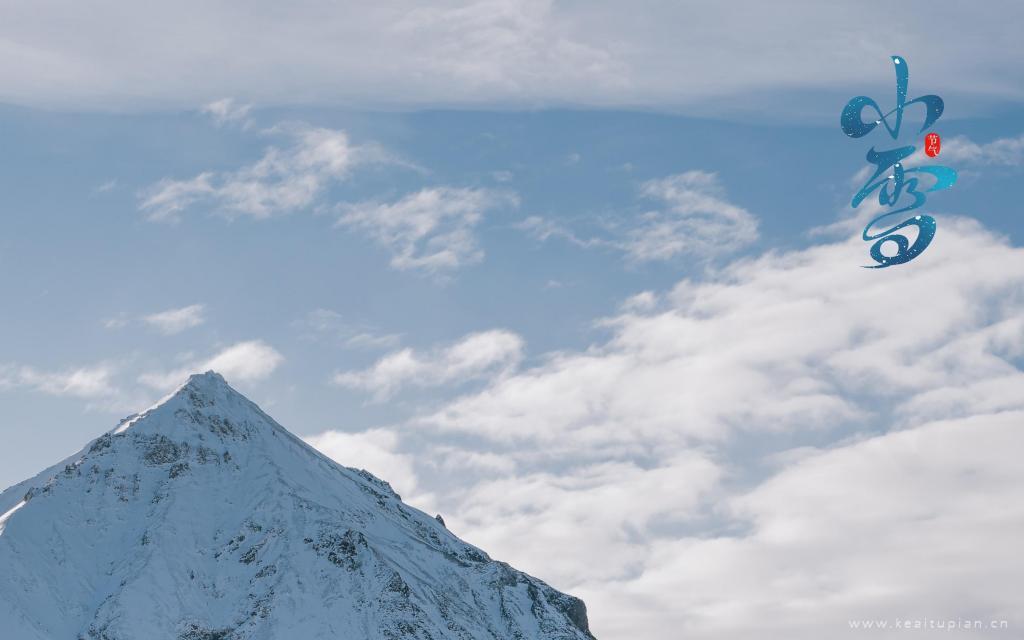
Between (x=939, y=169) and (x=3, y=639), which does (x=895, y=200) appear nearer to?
(x=939, y=169)

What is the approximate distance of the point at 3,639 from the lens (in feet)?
656

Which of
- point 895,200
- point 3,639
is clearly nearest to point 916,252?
point 895,200

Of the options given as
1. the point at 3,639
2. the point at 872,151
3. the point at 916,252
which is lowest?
the point at 3,639

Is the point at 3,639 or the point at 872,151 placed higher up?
the point at 872,151

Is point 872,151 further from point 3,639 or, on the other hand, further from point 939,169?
point 3,639

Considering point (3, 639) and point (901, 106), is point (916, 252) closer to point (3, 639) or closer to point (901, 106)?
point (901, 106)

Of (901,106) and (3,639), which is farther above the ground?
(901,106)

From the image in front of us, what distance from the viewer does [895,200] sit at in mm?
141500

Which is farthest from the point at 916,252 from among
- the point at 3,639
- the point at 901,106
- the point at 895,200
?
the point at 3,639

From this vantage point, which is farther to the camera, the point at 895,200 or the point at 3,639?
the point at 3,639

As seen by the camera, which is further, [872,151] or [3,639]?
[3,639]

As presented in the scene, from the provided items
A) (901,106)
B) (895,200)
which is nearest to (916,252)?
(895,200)

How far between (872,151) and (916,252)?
42.0 feet

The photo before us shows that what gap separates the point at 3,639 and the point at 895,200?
15542 cm
